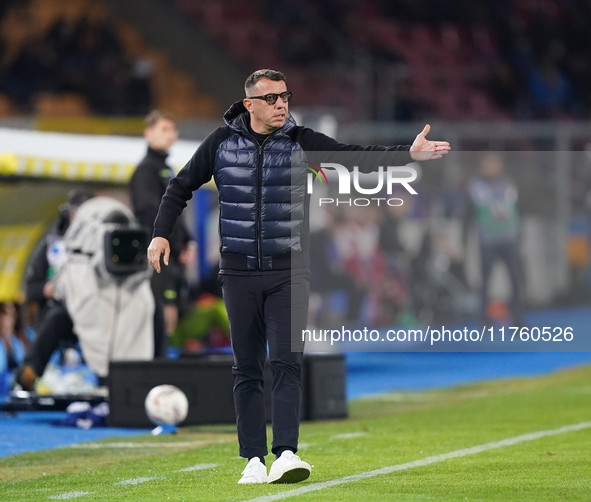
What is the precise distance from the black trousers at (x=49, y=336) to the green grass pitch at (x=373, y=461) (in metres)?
1.59

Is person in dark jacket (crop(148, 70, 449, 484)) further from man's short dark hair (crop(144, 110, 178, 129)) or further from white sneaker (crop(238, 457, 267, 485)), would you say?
man's short dark hair (crop(144, 110, 178, 129))

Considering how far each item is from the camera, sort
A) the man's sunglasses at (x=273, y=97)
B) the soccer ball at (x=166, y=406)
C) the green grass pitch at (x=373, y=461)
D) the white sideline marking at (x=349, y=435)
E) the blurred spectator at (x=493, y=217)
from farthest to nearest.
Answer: the blurred spectator at (x=493, y=217) < the soccer ball at (x=166, y=406) < the white sideline marking at (x=349, y=435) < the man's sunglasses at (x=273, y=97) < the green grass pitch at (x=373, y=461)

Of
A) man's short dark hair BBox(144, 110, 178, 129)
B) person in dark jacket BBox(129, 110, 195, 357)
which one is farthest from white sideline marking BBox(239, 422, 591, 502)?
man's short dark hair BBox(144, 110, 178, 129)

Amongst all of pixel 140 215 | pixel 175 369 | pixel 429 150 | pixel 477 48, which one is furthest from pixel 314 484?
pixel 477 48

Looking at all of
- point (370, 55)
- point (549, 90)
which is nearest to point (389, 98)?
point (370, 55)

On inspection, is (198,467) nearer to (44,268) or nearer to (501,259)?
(44,268)

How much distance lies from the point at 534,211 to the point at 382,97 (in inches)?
149

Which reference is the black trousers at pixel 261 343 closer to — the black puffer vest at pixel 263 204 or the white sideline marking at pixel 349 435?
the black puffer vest at pixel 263 204

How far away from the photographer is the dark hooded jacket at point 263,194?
6191 mm

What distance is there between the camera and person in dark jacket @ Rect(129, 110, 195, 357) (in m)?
10.1

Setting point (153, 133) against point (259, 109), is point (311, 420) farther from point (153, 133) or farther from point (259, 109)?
point (259, 109)

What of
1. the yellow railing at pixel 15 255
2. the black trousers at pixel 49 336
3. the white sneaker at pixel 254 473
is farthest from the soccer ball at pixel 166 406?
the yellow railing at pixel 15 255

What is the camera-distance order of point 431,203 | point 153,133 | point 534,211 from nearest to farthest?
point 153,133 < point 431,203 < point 534,211

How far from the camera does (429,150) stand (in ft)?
20.0
